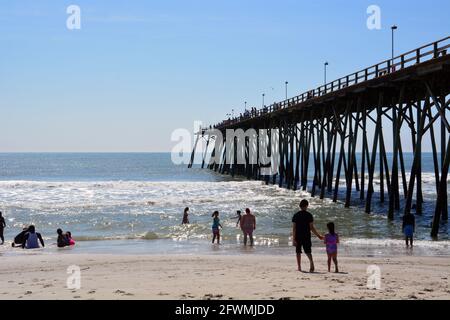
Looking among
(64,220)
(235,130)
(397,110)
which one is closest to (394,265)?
(397,110)

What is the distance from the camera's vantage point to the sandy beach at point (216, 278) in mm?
7246

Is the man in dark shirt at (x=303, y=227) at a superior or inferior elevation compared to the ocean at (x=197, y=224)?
superior

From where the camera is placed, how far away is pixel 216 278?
28.5ft

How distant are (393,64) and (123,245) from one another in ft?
40.1

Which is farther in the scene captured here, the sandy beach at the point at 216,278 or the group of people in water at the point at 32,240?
the group of people in water at the point at 32,240

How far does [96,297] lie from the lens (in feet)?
23.1

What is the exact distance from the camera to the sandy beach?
7246mm

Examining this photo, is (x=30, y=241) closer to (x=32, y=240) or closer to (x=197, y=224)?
(x=32, y=240)
